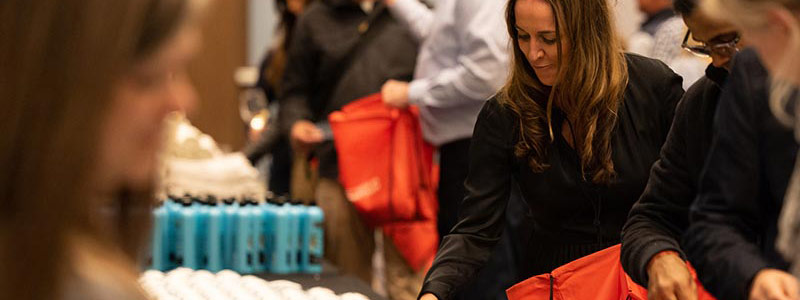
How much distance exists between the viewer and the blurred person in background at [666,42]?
3.27 meters

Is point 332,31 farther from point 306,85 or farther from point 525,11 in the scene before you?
point 525,11

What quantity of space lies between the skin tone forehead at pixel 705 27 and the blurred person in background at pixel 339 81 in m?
2.48

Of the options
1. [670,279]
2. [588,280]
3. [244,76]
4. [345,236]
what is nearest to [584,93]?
[588,280]

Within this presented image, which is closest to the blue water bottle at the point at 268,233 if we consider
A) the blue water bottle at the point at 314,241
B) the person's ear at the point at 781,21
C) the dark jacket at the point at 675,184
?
the blue water bottle at the point at 314,241

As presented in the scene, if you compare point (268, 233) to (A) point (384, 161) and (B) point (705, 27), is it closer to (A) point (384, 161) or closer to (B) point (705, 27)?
(A) point (384, 161)

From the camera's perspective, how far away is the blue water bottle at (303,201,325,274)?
3910 millimetres

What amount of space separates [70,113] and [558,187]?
5.62ft

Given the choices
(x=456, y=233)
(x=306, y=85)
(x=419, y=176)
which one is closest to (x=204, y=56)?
(x=306, y=85)

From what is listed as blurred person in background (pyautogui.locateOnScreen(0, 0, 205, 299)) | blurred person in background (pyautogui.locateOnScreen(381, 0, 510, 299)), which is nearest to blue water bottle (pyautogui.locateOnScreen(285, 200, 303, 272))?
blurred person in background (pyautogui.locateOnScreen(381, 0, 510, 299))

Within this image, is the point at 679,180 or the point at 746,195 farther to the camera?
the point at 679,180

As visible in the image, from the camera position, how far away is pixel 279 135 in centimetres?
588

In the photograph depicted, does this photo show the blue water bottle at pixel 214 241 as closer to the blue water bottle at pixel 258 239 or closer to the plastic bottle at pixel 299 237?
the blue water bottle at pixel 258 239

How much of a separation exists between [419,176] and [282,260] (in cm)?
77

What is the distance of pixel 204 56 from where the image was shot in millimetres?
10695
